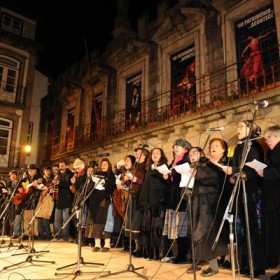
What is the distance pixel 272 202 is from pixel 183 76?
7.21m

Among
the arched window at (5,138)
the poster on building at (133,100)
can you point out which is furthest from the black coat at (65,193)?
the arched window at (5,138)

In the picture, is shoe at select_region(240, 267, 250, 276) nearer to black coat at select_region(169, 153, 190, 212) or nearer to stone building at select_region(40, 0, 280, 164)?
black coat at select_region(169, 153, 190, 212)

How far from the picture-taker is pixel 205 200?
155 inches

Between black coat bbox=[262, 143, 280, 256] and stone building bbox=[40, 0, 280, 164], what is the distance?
7.61 feet

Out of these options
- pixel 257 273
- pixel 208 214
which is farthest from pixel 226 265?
pixel 208 214

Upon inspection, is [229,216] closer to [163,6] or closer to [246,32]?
[246,32]

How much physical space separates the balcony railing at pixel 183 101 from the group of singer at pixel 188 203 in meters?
2.47

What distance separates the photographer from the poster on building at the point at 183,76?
9.57 metres

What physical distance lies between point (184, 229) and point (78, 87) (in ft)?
40.9

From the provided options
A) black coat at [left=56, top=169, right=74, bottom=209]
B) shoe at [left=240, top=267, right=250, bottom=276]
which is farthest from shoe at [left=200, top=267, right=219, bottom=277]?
black coat at [left=56, top=169, right=74, bottom=209]

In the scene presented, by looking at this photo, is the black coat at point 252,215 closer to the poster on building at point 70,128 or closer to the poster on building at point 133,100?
the poster on building at point 133,100

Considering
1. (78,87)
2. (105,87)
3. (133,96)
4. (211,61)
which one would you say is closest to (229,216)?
(211,61)

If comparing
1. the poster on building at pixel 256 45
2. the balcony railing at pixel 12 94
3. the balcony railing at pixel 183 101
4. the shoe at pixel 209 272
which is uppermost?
the balcony railing at pixel 12 94

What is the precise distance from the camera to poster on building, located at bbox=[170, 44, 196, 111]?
9570mm
